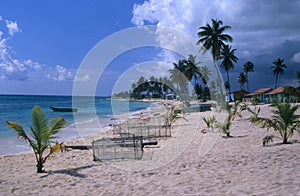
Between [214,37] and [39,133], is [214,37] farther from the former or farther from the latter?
[39,133]

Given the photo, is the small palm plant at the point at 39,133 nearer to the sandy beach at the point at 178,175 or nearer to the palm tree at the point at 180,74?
the sandy beach at the point at 178,175

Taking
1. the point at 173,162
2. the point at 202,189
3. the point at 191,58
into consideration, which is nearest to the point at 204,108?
the point at 191,58

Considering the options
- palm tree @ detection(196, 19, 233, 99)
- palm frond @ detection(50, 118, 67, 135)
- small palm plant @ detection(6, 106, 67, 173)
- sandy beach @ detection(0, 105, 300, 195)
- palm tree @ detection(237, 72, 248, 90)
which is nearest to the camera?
sandy beach @ detection(0, 105, 300, 195)

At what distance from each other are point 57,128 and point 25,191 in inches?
87.7

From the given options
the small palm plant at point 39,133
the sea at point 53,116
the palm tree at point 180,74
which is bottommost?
the sea at point 53,116

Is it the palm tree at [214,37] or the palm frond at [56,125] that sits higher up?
the palm tree at [214,37]

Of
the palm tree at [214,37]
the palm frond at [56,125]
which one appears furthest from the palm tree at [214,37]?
the palm frond at [56,125]

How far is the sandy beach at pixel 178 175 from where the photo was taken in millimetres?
4500

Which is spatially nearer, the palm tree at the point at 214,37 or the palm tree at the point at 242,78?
the palm tree at the point at 214,37

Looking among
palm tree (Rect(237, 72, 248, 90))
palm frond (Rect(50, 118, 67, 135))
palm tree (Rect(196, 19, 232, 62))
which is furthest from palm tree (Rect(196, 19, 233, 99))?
palm tree (Rect(237, 72, 248, 90))

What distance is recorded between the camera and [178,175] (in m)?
5.59

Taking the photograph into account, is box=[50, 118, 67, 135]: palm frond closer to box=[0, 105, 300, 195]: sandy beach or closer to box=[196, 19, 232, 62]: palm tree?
box=[0, 105, 300, 195]: sandy beach

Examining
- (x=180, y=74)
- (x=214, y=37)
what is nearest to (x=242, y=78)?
(x=180, y=74)

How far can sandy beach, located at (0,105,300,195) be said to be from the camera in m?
4.50
